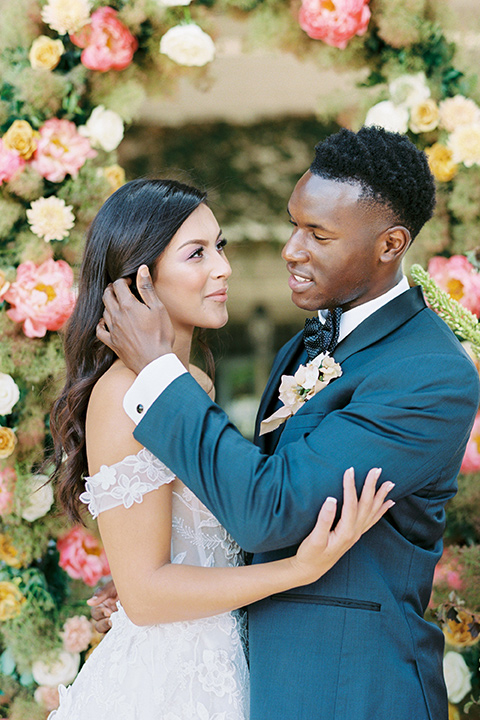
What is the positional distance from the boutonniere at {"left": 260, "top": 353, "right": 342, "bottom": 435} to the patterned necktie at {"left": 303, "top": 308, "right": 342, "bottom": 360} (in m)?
0.05

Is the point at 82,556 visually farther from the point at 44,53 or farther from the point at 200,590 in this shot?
the point at 44,53

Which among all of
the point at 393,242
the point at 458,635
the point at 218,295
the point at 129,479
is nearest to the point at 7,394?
the point at 218,295

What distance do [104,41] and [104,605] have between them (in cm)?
220

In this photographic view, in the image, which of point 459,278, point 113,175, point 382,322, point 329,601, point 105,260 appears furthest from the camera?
point 113,175

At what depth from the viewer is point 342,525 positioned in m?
1.56

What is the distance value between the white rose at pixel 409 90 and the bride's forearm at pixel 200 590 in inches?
86.0

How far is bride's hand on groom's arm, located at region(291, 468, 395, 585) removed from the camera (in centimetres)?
155

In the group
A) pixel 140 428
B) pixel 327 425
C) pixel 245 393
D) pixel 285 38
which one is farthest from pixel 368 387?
pixel 245 393

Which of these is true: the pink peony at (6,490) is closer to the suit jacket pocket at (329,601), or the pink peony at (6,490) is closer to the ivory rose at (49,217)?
the ivory rose at (49,217)

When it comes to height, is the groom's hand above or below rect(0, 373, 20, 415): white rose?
above

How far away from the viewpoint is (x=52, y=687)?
313 centimetres

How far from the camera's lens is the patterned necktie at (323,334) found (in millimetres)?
1919

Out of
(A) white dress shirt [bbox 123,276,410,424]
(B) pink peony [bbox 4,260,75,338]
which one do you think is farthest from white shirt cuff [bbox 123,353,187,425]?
(B) pink peony [bbox 4,260,75,338]

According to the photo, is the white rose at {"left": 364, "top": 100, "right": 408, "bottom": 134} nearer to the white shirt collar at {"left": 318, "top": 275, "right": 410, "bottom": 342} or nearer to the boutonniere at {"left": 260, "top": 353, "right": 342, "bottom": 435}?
the white shirt collar at {"left": 318, "top": 275, "right": 410, "bottom": 342}
